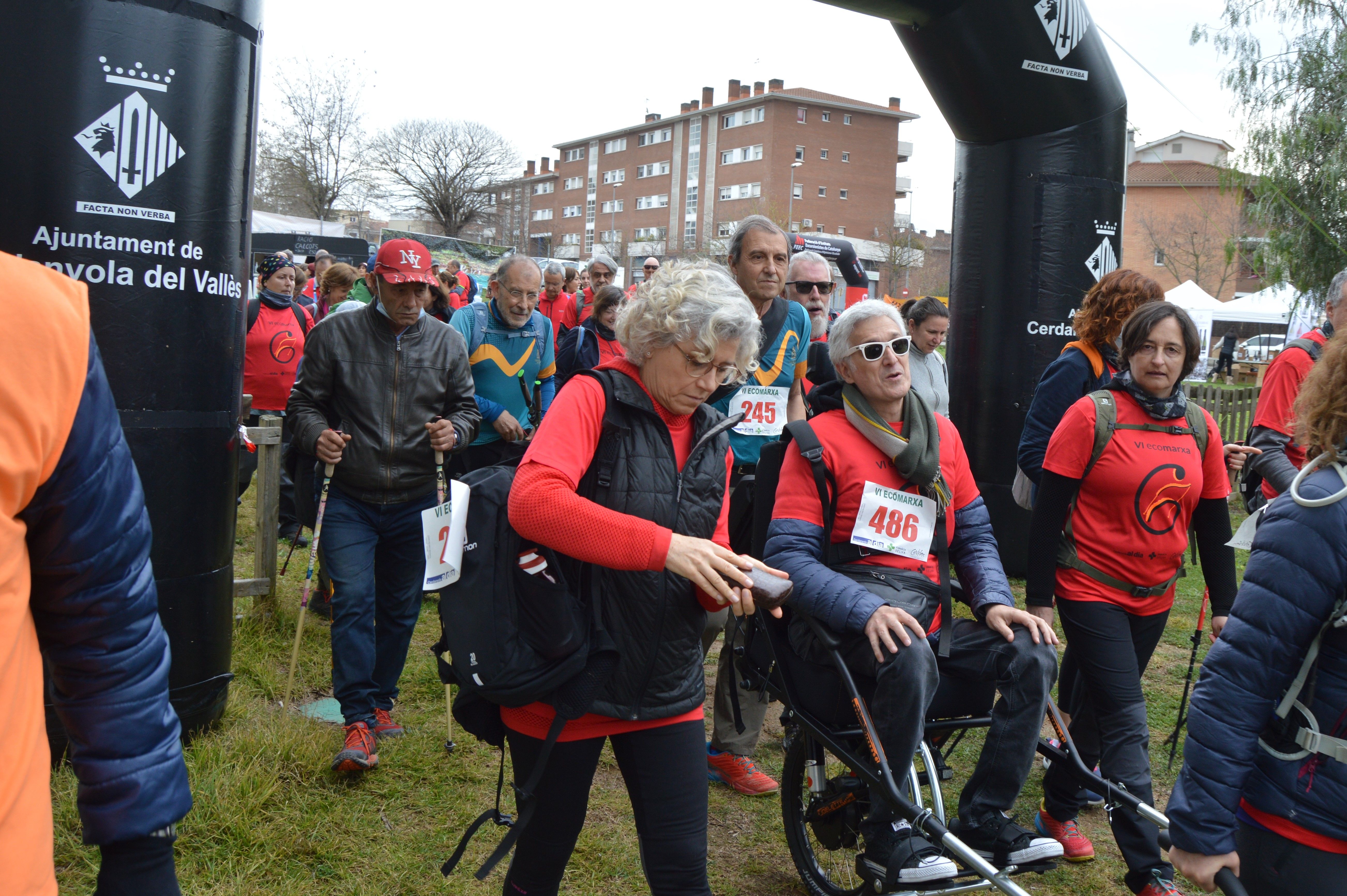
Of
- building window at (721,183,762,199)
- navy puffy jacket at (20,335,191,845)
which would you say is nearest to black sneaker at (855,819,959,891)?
navy puffy jacket at (20,335,191,845)

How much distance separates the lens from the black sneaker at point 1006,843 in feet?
9.57

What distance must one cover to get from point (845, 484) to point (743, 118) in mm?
78489

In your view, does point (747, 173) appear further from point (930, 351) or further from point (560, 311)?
point (930, 351)

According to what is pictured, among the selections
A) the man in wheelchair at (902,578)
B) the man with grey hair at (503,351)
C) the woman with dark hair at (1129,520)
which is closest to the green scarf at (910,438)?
the man in wheelchair at (902,578)

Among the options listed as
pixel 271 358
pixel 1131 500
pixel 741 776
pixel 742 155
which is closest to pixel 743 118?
pixel 742 155

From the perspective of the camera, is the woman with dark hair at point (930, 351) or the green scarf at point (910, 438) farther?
the woman with dark hair at point (930, 351)

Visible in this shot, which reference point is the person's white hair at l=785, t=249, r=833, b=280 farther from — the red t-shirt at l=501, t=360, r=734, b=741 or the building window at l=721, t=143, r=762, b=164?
the building window at l=721, t=143, r=762, b=164

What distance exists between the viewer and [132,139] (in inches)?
137

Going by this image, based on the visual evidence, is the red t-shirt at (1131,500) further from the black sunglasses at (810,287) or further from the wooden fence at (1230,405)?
the wooden fence at (1230,405)

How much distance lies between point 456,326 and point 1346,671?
16.5 feet

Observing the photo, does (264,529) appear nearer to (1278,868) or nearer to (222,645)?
(222,645)

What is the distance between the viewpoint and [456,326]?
238 inches

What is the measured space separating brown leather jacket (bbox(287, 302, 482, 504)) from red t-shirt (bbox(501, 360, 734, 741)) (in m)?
1.94

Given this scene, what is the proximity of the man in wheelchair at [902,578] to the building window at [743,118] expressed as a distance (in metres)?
76.0
